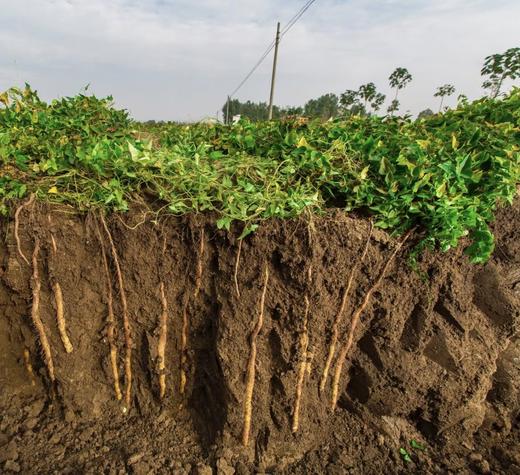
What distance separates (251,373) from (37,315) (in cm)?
139

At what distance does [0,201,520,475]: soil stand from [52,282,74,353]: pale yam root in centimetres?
4

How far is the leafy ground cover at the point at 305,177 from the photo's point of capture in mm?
1847

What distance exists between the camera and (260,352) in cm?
204

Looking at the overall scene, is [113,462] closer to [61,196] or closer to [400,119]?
[61,196]

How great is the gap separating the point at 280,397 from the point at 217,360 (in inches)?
17.5

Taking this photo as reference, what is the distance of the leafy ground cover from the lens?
1847 millimetres

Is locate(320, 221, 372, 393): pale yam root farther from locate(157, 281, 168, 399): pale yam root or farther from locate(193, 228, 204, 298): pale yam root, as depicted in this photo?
locate(157, 281, 168, 399): pale yam root

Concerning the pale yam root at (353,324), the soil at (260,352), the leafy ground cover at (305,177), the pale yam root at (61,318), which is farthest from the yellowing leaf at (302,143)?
the pale yam root at (61,318)

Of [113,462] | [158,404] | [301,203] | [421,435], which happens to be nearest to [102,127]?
[301,203]

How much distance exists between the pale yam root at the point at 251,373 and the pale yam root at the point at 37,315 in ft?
4.24

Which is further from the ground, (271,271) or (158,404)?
(271,271)

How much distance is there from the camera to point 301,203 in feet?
6.01

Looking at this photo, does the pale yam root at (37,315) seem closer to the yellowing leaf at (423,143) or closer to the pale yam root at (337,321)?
the pale yam root at (337,321)

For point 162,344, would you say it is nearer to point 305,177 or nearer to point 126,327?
point 126,327
